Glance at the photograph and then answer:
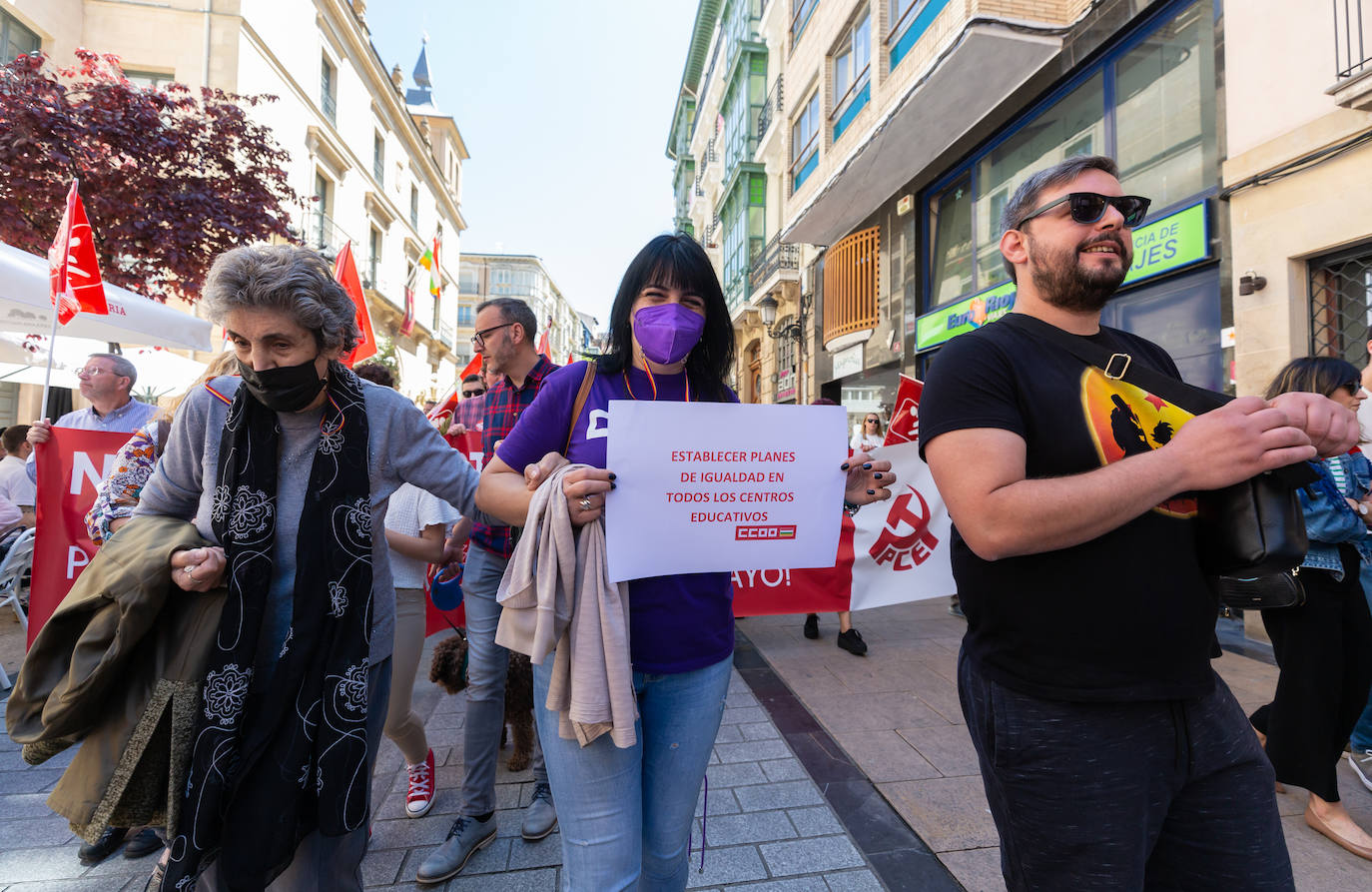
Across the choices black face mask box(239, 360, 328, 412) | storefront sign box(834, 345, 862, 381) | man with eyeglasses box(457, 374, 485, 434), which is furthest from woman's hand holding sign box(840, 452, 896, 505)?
storefront sign box(834, 345, 862, 381)

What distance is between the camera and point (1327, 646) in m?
2.76

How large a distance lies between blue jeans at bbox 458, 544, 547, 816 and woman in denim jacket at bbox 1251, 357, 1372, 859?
3262 mm

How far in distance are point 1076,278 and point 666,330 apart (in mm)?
949

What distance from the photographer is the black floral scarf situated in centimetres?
145

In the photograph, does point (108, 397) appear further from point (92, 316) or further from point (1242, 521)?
point (1242, 521)

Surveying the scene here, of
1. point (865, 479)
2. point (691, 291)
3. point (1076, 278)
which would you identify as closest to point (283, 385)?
point (691, 291)

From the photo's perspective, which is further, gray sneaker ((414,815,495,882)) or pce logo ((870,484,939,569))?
pce logo ((870,484,939,569))

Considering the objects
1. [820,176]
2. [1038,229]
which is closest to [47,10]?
[820,176]

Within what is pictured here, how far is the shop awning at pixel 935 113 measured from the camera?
783 cm

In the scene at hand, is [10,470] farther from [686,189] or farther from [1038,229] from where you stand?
[686,189]

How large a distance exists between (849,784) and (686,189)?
38.1m

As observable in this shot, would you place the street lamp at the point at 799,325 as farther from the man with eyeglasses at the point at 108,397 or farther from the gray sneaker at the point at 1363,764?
the gray sneaker at the point at 1363,764

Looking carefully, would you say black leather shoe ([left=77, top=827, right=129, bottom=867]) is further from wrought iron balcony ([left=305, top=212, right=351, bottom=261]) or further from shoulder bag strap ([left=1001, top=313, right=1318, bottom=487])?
wrought iron balcony ([left=305, top=212, right=351, bottom=261])

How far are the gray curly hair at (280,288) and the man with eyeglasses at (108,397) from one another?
12.0 ft
